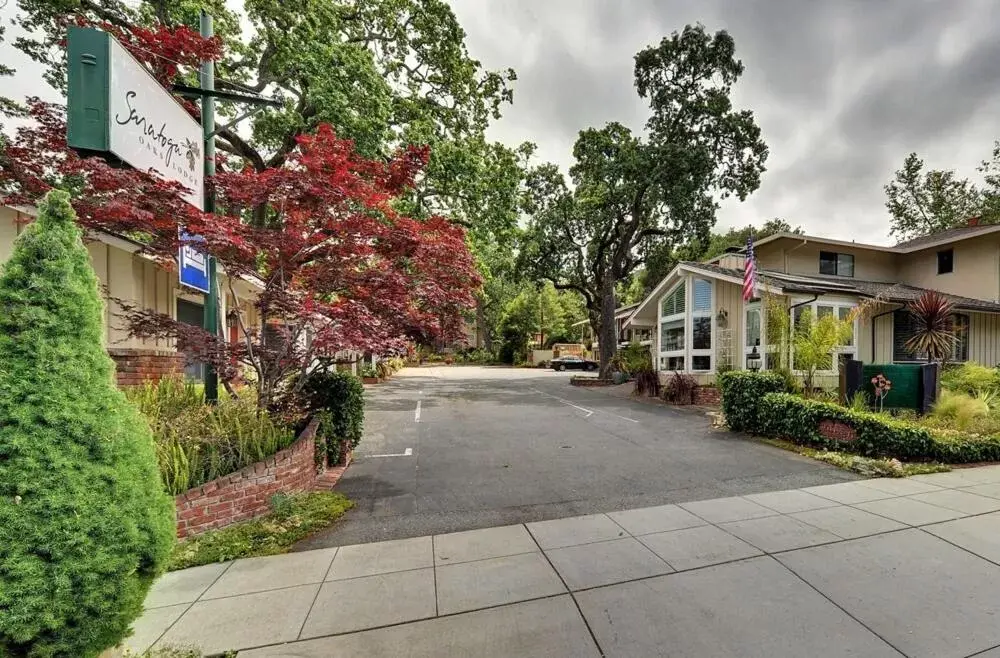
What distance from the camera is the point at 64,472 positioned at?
177 centimetres

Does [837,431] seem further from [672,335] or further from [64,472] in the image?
[64,472]

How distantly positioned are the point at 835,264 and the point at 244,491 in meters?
20.1

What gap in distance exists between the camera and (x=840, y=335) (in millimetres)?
8766

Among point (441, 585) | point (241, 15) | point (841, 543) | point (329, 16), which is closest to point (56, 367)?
point (441, 585)

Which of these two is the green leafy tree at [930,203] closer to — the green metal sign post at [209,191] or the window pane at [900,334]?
the window pane at [900,334]

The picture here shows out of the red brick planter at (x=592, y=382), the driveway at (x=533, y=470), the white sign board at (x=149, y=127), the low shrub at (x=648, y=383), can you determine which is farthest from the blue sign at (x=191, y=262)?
the red brick planter at (x=592, y=382)

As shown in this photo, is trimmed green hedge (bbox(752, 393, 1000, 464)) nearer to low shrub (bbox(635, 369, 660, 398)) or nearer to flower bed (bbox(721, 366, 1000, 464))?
flower bed (bbox(721, 366, 1000, 464))

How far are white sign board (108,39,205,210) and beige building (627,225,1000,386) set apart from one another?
35.2 feet

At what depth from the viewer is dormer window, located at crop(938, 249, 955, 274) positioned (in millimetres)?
15516

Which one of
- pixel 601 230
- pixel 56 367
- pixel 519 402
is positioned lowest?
pixel 519 402

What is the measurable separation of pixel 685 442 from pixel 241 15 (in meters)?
15.5

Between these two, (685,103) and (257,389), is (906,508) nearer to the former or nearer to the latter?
(257,389)

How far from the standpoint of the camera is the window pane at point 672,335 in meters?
Answer: 14.9

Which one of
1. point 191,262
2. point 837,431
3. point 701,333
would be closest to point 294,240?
point 191,262
